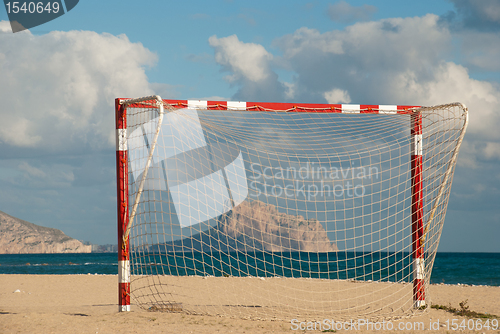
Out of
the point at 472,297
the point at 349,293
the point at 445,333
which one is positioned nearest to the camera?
the point at 445,333

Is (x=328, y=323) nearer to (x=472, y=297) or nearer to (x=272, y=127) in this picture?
(x=272, y=127)

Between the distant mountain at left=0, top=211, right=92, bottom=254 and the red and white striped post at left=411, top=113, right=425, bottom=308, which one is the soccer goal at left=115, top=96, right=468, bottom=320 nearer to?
the red and white striped post at left=411, top=113, right=425, bottom=308

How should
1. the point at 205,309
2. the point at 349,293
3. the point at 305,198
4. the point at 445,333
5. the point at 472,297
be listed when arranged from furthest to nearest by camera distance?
the point at 349,293
the point at 472,297
the point at 205,309
the point at 305,198
the point at 445,333

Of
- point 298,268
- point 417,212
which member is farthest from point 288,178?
point 298,268

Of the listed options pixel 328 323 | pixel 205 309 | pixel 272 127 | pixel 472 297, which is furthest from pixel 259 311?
pixel 472 297

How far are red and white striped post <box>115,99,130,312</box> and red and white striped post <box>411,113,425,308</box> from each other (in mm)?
5040

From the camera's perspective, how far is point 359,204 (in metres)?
7.00

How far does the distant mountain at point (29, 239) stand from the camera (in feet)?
344

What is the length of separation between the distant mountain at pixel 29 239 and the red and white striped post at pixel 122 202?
375ft

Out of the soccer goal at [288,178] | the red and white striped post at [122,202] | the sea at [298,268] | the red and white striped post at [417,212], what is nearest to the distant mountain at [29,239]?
the sea at [298,268]

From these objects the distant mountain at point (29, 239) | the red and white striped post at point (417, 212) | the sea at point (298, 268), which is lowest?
the distant mountain at point (29, 239)

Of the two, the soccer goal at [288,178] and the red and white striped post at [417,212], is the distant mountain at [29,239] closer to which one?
the soccer goal at [288,178]

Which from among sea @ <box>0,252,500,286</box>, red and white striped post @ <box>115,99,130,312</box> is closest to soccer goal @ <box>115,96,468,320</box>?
red and white striped post @ <box>115,99,130,312</box>

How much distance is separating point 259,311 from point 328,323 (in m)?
1.64
